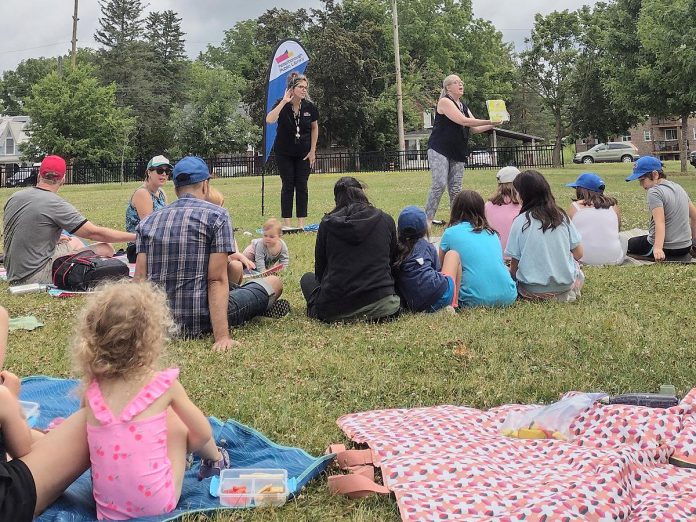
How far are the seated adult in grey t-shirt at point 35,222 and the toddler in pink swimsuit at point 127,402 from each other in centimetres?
415

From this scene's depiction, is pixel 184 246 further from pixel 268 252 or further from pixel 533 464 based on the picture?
pixel 268 252

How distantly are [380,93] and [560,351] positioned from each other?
4951cm

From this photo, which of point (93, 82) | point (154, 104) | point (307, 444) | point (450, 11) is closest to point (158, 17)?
point (154, 104)

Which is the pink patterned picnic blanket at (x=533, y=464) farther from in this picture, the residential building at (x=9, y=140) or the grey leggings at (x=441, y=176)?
the residential building at (x=9, y=140)

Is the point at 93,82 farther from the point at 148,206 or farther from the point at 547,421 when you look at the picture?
the point at 547,421

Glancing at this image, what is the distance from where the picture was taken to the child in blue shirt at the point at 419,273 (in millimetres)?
5629

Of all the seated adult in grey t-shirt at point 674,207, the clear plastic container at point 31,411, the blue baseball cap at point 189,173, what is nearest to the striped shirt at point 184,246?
the blue baseball cap at point 189,173

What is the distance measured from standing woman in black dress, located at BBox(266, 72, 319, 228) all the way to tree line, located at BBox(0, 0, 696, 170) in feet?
48.9

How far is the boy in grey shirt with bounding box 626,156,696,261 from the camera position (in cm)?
751

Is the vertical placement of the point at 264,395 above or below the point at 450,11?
below

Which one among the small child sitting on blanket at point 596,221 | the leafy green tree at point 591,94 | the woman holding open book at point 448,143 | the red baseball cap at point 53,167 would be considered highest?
the leafy green tree at point 591,94

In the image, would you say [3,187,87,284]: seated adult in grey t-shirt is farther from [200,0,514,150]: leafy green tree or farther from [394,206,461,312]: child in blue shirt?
[200,0,514,150]: leafy green tree

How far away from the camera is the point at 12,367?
4.51m

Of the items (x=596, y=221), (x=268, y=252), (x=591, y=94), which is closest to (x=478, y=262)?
(x=596, y=221)
